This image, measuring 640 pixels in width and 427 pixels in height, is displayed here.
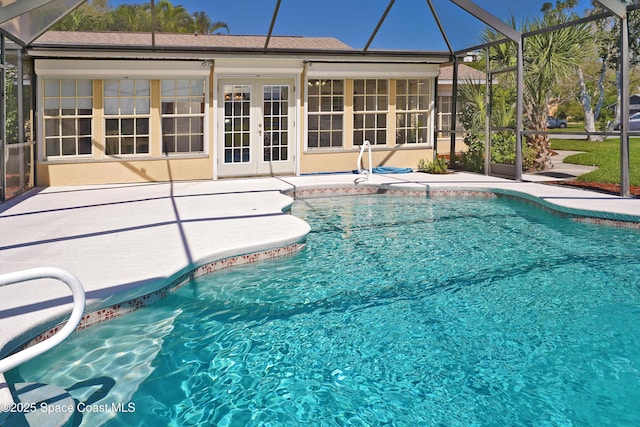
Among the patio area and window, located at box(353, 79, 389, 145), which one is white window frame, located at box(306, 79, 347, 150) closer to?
window, located at box(353, 79, 389, 145)

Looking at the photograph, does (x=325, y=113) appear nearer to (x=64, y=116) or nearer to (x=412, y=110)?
(x=412, y=110)

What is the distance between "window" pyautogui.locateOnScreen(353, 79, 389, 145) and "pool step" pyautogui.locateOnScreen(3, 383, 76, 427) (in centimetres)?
1119

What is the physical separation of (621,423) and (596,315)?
1.66m

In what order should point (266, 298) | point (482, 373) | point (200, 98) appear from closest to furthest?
point (482, 373), point (266, 298), point (200, 98)

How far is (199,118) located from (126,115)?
1488 mm

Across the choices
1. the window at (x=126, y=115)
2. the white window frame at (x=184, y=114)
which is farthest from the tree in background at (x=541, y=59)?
the window at (x=126, y=115)

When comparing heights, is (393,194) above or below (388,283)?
above

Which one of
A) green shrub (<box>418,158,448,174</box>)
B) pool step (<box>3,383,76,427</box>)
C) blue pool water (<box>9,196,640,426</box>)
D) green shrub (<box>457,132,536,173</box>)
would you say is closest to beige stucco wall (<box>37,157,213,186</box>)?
green shrub (<box>418,158,448,174</box>)

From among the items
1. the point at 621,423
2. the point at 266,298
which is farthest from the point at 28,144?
the point at 621,423

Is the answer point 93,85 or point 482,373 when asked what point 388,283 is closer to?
point 482,373

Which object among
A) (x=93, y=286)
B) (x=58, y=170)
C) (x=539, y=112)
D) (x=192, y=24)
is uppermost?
(x=192, y=24)

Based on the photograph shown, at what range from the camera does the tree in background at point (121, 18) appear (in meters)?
10.1

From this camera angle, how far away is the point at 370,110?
44.3ft

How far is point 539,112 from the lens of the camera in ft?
45.2
